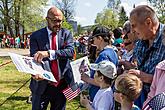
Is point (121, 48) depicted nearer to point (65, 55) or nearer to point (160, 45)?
point (65, 55)

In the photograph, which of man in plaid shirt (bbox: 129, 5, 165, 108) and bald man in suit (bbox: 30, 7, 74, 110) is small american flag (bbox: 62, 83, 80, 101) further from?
man in plaid shirt (bbox: 129, 5, 165, 108)

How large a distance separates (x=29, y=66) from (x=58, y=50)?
0.54 m

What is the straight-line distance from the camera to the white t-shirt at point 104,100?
3826 mm

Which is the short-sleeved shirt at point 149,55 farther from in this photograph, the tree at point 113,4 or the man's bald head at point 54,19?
the tree at point 113,4

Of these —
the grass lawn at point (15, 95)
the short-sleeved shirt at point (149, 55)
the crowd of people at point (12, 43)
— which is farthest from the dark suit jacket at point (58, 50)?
the crowd of people at point (12, 43)

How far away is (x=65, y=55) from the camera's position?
185 inches

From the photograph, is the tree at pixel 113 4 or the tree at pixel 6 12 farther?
the tree at pixel 113 4

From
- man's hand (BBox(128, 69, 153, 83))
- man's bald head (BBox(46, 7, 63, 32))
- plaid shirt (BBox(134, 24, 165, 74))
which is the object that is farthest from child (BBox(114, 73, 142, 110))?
man's bald head (BBox(46, 7, 63, 32))

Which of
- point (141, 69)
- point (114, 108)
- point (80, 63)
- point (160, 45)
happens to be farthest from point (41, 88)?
point (160, 45)

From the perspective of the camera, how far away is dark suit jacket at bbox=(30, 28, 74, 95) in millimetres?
4707

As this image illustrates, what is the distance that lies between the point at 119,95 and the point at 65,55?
1.64 meters

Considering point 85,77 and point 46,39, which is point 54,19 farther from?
point 85,77

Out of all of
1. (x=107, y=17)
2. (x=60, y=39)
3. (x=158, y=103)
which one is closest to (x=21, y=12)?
(x=107, y=17)

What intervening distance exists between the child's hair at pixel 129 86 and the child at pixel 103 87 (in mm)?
665
